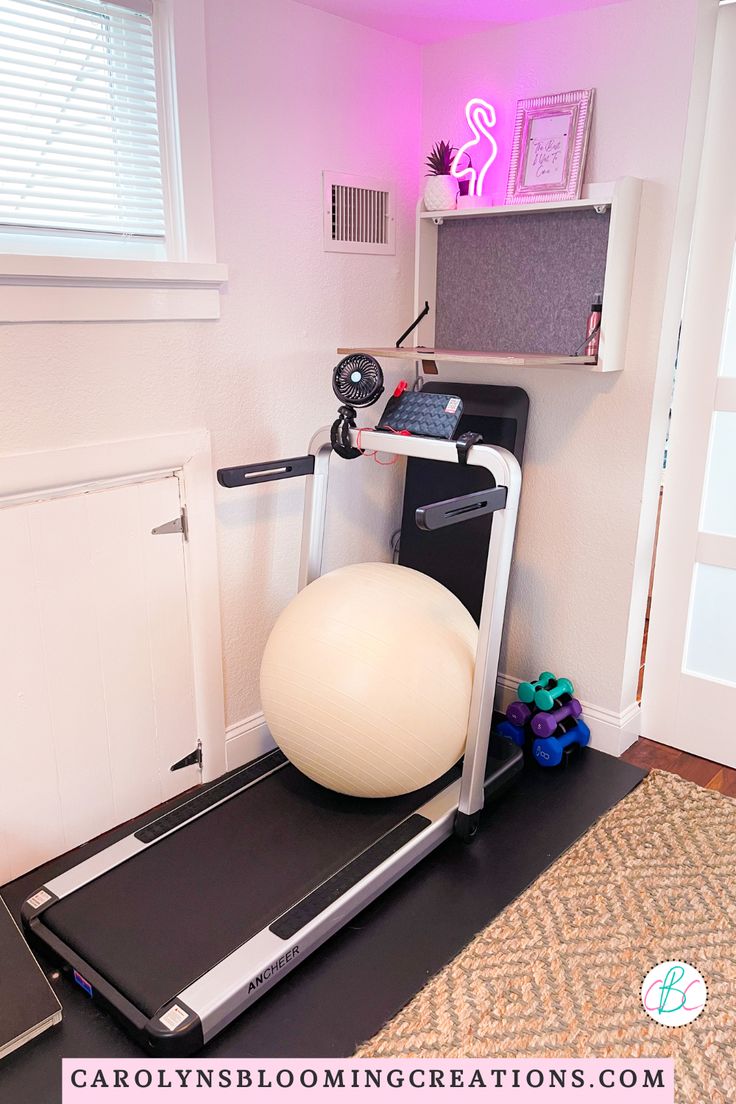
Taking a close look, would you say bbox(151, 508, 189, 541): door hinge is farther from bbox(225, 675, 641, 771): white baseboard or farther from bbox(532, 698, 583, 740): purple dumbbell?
bbox(532, 698, 583, 740): purple dumbbell

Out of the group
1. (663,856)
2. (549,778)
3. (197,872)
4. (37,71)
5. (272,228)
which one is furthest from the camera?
(549,778)

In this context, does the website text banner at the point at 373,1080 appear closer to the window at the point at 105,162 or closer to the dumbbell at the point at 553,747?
the dumbbell at the point at 553,747

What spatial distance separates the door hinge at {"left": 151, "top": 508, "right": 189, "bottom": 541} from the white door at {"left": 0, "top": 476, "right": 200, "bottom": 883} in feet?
0.05

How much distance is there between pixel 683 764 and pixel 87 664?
186 centimetres

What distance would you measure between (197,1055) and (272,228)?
2043 mm

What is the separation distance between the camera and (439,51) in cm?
265

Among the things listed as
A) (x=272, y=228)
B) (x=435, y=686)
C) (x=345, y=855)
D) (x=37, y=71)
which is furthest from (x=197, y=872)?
(x=37, y=71)

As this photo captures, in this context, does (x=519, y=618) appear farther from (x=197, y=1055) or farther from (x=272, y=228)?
(x=197, y=1055)

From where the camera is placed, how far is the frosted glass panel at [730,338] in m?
2.34

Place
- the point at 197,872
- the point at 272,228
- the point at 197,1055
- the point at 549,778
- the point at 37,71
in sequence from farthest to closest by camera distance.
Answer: the point at 549,778, the point at 272,228, the point at 197,872, the point at 37,71, the point at 197,1055

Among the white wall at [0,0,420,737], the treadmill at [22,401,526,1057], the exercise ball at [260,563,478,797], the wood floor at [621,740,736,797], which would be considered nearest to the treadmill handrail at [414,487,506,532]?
the treadmill at [22,401,526,1057]

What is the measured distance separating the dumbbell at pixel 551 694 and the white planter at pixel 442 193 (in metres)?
1.55
